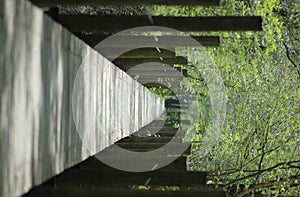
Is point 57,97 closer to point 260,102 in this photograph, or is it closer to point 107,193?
point 107,193

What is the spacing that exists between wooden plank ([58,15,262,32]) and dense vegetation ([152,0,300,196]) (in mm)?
5358

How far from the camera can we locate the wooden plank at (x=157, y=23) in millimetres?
3445

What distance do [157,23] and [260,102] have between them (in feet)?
22.4

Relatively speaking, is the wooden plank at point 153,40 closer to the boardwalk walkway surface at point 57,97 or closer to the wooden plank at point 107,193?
the boardwalk walkway surface at point 57,97

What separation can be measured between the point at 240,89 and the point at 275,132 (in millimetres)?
1266

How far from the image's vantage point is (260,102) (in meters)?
10.1

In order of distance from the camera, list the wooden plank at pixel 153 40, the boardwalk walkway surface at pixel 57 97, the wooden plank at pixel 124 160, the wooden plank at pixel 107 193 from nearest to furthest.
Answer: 1. the boardwalk walkway surface at pixel 57 97
2. the wooden plank at pixel 107 193
3. the wooden plank at pixel 124 160
4. the wooden plank at pixel 153 40

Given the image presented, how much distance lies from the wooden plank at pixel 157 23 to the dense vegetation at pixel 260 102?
17.6ft

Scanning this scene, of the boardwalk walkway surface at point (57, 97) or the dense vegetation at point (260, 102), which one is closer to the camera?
the boardwalk walkway surface at point (57, 97)

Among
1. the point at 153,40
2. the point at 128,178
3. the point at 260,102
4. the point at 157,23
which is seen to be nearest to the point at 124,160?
the point at 128,178

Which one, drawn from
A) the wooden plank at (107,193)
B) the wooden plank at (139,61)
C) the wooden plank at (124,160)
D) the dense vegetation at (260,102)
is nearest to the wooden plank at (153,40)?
the wooden plank at (124,160)

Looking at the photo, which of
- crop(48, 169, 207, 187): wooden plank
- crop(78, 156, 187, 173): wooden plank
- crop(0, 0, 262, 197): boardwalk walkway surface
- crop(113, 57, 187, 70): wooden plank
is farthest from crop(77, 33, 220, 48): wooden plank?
crop(113, 57, 187, 70): wooden plank

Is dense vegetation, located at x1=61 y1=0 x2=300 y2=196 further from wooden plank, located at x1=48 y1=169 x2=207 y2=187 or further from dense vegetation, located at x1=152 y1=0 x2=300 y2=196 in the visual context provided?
wooden plank, located at x1=48 y1=169 x2=207 y2=187

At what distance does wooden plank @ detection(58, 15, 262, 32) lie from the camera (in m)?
3.45
